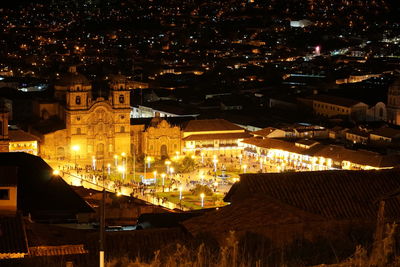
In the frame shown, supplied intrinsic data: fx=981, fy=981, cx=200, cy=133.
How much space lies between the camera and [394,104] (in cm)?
4759

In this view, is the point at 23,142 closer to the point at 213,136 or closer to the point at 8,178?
the point at 213,136

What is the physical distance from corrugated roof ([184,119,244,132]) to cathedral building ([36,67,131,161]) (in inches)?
107

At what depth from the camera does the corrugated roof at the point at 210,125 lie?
41875mm

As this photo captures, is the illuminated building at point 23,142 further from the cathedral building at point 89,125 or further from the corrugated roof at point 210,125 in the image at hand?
the corrugated roof at point 210,125

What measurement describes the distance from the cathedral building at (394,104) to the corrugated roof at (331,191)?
35.4m

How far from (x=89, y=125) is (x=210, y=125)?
5217 millimetres

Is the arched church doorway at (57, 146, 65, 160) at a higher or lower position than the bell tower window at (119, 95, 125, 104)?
lower

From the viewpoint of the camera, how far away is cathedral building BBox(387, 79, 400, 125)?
47.1 metres

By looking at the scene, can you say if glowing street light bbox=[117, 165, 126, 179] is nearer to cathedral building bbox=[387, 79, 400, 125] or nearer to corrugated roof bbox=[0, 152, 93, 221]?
corrugated roof bbox=[0, 152, 93, 221]

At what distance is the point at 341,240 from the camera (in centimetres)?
1075

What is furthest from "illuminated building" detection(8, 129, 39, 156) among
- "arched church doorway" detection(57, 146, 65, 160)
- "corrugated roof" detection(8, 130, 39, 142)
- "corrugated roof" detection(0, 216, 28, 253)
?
"corrugated roof" detection(0, 216, 28, 253)

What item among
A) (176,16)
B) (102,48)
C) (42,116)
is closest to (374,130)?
(42,116)

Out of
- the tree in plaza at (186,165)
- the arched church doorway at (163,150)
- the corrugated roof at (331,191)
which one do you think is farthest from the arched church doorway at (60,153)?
the corrugated roof at (331,191)

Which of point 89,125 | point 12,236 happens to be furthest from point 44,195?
point 89,125
